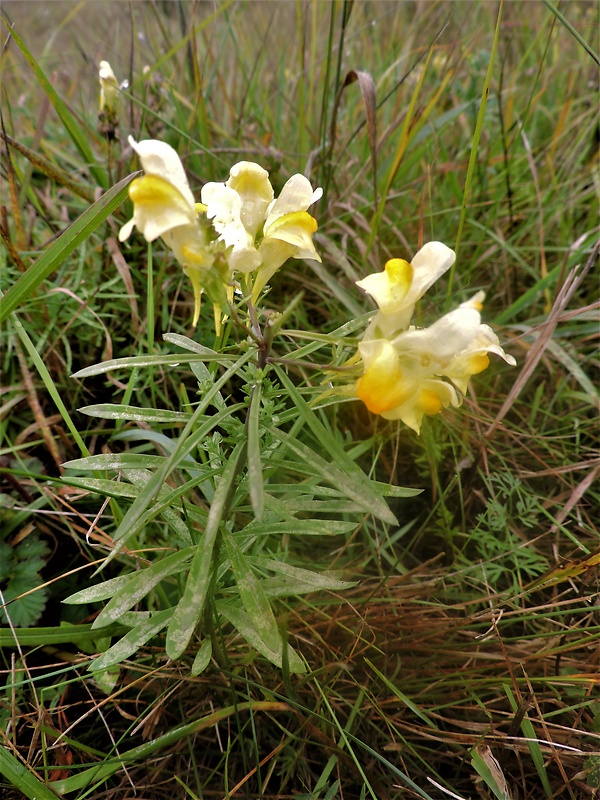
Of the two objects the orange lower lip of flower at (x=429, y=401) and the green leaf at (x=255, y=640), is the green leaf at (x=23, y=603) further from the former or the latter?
the orange lower lip of flower at (x=429, y=401)

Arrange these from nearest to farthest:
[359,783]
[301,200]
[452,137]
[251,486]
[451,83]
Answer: [251,486]
[301,200]
[359,783]
[451,83]
[452,137]

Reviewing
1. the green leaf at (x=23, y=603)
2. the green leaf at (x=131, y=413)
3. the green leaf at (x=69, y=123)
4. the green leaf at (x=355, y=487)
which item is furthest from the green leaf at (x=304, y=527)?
the green leaf at (x=69, y=123)

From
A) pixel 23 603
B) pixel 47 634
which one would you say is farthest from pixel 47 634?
pixel 23 603

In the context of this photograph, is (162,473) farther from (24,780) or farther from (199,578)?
(24,780)

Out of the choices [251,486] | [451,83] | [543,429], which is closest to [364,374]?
[251,486]

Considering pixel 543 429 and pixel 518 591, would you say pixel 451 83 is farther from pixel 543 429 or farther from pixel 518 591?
pixel 518 591

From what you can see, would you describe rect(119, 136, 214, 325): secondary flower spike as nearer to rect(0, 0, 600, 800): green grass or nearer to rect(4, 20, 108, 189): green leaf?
rect(0, 0, 600, 800): green grass
